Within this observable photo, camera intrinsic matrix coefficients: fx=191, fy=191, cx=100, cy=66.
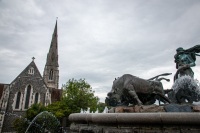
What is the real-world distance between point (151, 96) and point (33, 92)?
35.6m

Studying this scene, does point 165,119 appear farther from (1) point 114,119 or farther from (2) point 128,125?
(1) point 114,119

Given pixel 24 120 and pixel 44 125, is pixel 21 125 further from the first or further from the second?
pixel 44 125

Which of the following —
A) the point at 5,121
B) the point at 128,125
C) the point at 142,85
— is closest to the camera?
the point at 128,125

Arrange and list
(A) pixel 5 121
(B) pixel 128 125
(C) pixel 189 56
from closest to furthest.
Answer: (B) pixel 128 125 < (C) pixel 189 56 < (A) pixel 5 121

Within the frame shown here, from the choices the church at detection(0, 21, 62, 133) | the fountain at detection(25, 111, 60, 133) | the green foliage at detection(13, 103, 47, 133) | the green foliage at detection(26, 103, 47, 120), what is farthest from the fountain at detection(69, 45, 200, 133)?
the church at detection(0, 21, 62, 133)

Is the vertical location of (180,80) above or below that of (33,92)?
below

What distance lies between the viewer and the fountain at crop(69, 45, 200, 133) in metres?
3.20

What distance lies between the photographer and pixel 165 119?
3170 millimetres

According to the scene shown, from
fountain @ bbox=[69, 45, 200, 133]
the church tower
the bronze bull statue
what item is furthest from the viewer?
the church tower

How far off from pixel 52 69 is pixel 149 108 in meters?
57.5

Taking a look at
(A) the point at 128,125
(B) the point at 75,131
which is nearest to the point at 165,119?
(A) the point at 128,125

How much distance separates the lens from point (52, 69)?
59.9 metres

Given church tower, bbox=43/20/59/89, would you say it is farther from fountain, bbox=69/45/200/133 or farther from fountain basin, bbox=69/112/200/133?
fountain basin, bbox=69/112/200/133

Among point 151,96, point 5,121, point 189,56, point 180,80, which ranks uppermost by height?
point 189,56
